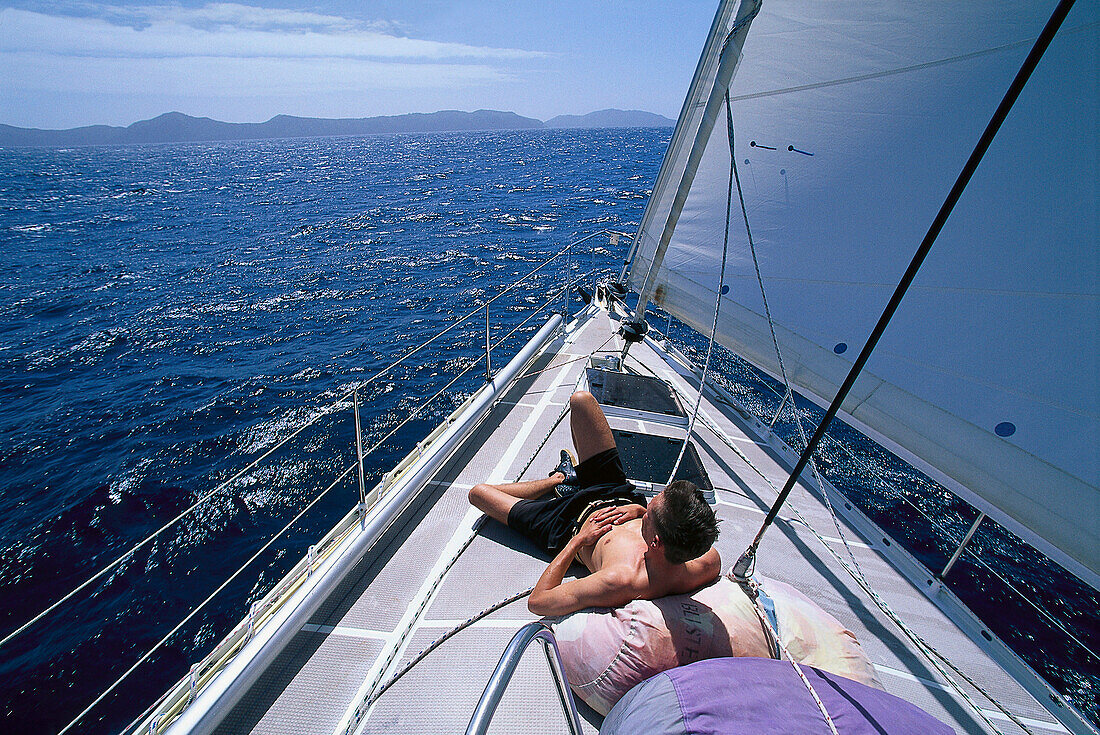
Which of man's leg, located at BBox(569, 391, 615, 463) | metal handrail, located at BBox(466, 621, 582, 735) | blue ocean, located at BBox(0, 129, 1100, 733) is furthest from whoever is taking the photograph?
blue ocean, located at BBox(0, 129, 1100, 733)

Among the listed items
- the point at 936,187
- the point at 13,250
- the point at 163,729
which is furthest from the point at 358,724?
the point at 13,250

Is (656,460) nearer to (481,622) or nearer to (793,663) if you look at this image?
(481,622)

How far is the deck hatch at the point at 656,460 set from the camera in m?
3.02

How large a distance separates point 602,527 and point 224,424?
22.4ft

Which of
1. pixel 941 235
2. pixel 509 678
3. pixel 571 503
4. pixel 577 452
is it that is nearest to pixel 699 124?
pixel 941 235

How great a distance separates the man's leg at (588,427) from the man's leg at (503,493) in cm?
26

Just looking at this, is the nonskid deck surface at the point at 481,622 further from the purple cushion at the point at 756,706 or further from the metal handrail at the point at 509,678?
the purple cushion at the point at 756,706

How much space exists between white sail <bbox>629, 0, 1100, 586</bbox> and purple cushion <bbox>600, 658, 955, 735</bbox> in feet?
3.60

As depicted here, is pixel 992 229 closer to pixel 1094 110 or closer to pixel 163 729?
pixel 1094 110

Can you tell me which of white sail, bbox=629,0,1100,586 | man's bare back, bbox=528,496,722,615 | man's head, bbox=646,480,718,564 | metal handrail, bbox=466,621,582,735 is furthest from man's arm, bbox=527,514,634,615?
white sail, bbox=629,0,1100,586

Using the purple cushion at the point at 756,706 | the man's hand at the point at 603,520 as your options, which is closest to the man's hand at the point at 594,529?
the man's hand at the point at 603,520

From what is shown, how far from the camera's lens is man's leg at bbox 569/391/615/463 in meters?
2.66

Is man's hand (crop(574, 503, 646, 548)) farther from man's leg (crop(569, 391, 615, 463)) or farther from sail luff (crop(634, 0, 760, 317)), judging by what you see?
sail luff (crop(634, 0, 760, 317))

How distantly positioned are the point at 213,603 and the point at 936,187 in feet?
19.5
